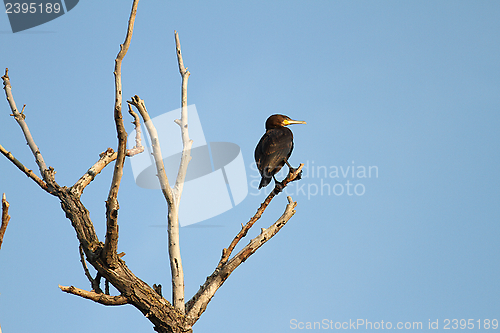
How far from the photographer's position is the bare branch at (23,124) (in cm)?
525

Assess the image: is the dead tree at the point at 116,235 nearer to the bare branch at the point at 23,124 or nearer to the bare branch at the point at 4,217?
the bare branch at the point at 23,124

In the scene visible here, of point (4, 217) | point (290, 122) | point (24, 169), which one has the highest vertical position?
point (290, 122)

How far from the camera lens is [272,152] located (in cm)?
660

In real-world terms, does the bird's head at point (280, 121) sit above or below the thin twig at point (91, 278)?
above

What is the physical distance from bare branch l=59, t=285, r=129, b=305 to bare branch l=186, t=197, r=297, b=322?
2.46 feet

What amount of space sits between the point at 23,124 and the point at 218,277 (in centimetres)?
307


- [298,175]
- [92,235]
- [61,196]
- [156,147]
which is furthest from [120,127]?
[298,175]

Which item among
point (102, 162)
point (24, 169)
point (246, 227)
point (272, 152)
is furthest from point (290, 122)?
point (24, 169)

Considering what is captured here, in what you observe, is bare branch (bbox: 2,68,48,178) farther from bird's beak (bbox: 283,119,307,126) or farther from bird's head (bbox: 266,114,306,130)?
bird's beak (bbox: 283,119,307,126)

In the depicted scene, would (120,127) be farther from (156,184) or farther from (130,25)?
(156,184)

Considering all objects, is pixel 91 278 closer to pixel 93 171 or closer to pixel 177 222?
pixel 177 222

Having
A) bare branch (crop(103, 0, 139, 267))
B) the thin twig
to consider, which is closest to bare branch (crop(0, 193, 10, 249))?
bare branch (crop(103, 0, 139, 267))

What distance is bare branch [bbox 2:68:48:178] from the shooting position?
5254 mm

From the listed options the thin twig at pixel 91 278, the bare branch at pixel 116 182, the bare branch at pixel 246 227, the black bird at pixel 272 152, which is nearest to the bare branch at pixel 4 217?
the bare branch at pixel 116 182
